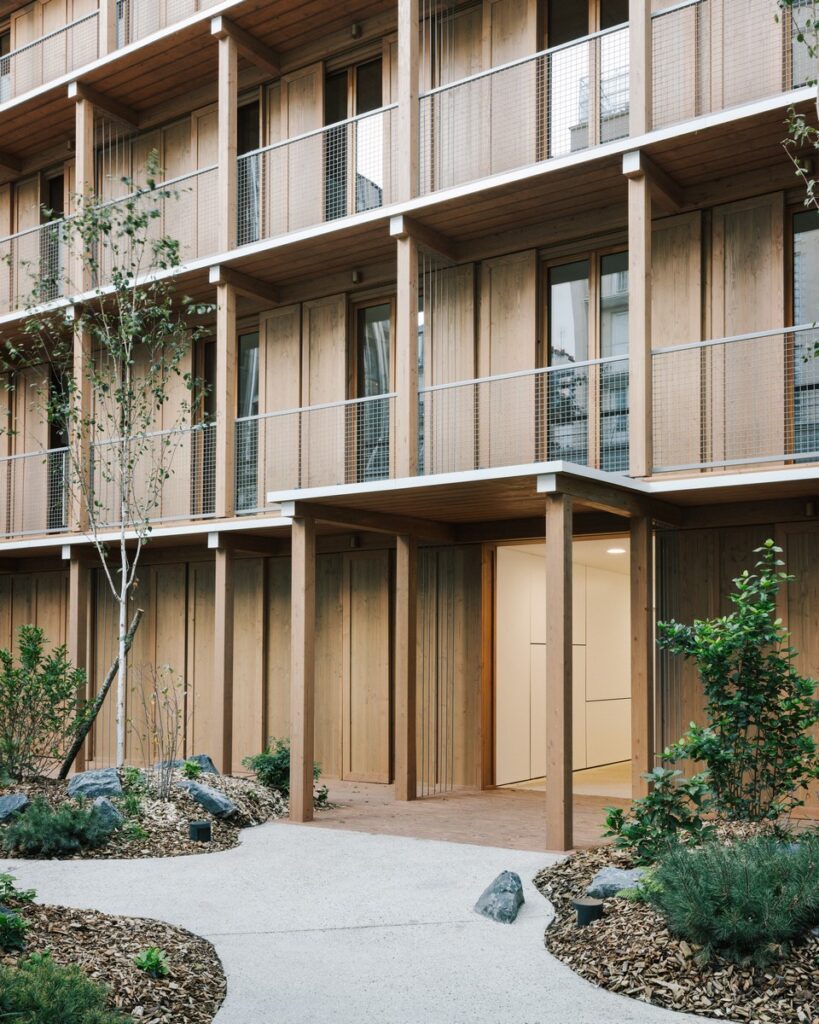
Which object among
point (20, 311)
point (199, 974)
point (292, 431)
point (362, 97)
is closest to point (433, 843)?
point (199, 974)

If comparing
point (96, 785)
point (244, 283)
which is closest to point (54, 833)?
point (96, 785)

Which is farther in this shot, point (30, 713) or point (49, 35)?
point (49, 35)

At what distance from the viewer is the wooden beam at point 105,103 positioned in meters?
17.7

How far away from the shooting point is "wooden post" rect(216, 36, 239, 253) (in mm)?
15648

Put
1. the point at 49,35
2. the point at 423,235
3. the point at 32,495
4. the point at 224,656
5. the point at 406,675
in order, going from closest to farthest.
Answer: the point at 406,675 < the point at 423,235 < the point at 224,656 < the point at 49,35 < the point at 32,495

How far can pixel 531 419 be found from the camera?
13.7 metres

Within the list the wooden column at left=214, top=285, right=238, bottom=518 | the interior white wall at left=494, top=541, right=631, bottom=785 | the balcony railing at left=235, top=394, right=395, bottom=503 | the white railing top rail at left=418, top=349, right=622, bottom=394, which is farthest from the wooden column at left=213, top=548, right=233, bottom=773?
the white railing top rail at left=418, top=349, right=622, bottom=394

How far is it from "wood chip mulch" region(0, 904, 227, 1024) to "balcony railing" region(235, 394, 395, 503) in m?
8.31

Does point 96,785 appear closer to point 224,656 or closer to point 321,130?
point 224,656

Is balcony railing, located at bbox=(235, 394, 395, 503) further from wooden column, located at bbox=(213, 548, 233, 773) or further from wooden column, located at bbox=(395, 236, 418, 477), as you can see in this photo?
wooden column, located at bbox=(213, 548, 233, 773)

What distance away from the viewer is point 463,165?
14.4 metres

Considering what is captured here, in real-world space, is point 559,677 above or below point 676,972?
above

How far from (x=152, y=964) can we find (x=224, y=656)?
9.19 meters

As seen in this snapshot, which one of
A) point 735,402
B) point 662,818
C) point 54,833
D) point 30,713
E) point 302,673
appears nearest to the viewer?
point 662,818
